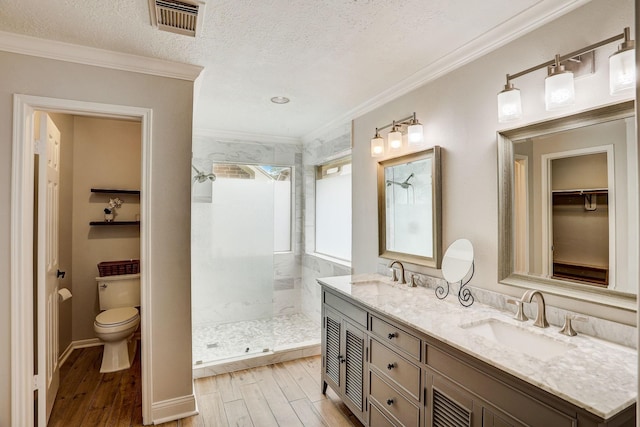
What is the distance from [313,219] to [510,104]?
307 cm

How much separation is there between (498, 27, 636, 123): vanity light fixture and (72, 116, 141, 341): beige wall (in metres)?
3.38

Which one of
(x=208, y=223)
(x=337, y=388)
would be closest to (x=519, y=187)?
(x=337, y=388)

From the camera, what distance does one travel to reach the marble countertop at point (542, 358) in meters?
1.01

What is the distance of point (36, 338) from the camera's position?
211cm

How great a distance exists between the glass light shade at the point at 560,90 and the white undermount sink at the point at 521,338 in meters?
1.03

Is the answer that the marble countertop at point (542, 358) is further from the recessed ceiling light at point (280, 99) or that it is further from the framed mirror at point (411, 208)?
the recessed ceiling light at point (280, 99)

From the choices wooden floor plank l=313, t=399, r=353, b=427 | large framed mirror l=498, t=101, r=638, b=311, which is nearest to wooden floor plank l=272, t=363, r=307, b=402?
wooden floor plank l=313, t=399, r=353, b=427

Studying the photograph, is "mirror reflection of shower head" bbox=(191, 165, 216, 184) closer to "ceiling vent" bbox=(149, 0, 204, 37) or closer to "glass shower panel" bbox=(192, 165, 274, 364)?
"glass shower panel" bbox=(192, 165, 274, 364)

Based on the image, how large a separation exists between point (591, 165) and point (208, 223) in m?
3.02

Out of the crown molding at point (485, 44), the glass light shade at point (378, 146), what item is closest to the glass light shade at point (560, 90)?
the crown molding at point (485, 44)

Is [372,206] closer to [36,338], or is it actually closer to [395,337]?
[395,337]

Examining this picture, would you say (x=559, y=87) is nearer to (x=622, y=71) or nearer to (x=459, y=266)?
(x=622, y=71)

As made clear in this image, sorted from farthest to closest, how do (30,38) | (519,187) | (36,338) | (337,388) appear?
(337,388)
(36,338)
(30,38)
(519,187)

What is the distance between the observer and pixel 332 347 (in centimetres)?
244
